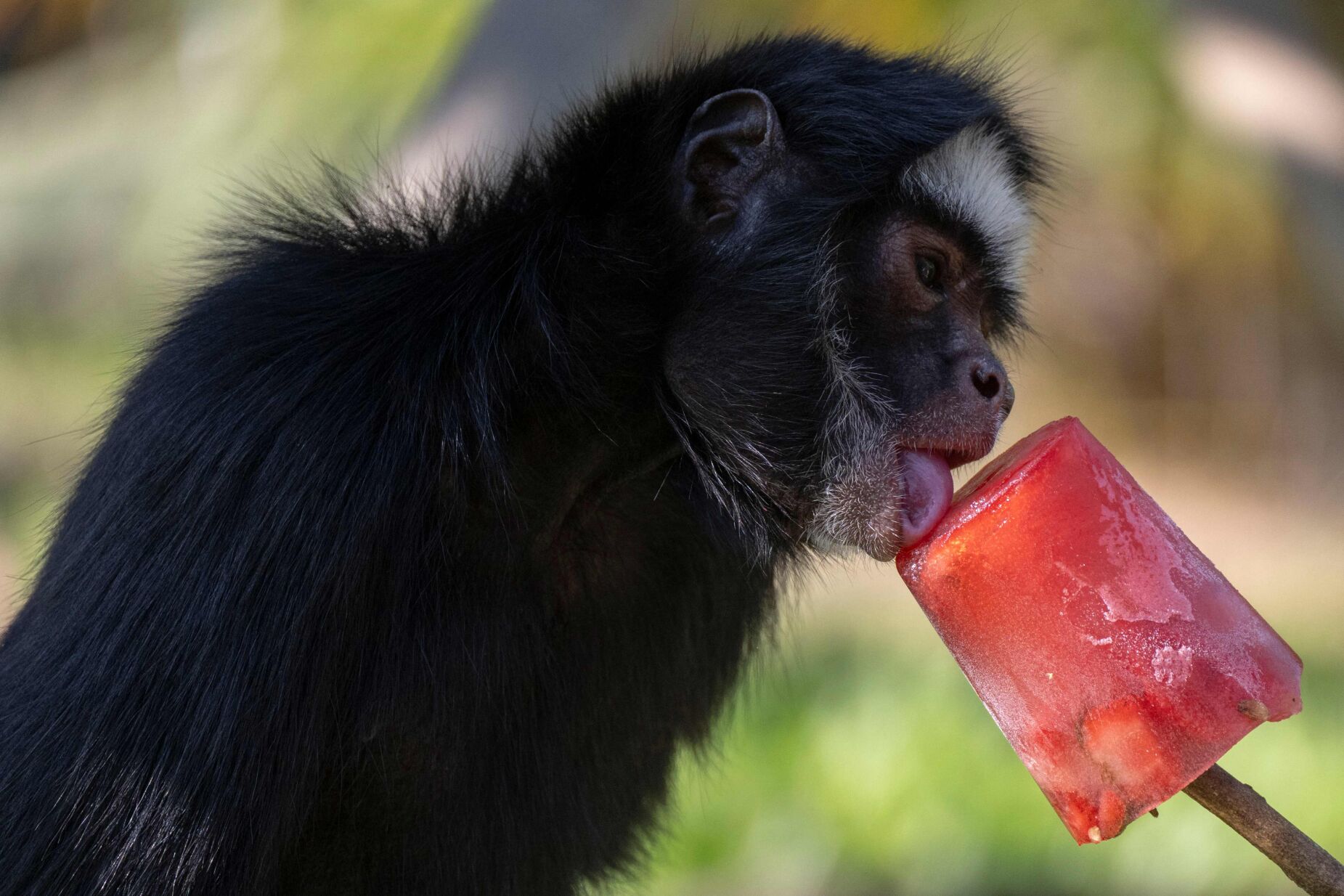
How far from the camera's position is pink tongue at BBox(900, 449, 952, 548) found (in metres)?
2.96

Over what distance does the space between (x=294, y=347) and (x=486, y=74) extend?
380 cm

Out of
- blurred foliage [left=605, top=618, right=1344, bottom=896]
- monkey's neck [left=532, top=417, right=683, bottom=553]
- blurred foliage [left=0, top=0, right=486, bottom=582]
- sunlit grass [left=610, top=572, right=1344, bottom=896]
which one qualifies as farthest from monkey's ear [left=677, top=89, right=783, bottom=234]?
blurred foliage [left=0, top=0, right=486, bottom=582]

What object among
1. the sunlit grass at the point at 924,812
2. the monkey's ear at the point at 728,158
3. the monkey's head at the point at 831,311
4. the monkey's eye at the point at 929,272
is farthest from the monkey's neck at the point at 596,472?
the sunlit grass at the point at 924,812

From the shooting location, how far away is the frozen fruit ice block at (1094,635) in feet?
8.30

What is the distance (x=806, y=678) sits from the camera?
8.02 m

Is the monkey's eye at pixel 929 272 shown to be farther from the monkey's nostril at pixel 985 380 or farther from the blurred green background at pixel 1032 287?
the blurred green background at pixel 1032 287

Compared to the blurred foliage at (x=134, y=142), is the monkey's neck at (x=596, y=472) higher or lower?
higher

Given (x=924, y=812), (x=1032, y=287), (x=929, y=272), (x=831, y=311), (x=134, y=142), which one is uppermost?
(x=831, y=311)

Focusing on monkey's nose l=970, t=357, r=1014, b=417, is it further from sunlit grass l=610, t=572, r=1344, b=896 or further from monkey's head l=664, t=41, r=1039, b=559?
sunlit grass l=610, t=572, r=1344, b=896

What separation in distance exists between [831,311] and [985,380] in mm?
373

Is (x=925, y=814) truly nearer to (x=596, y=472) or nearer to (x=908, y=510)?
(x=908, y=510)

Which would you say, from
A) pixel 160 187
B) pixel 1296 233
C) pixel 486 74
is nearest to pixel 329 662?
pixel 486 74

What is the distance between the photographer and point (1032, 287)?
37.3 ft

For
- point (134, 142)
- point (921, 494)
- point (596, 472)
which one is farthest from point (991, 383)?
point (134, 142)
